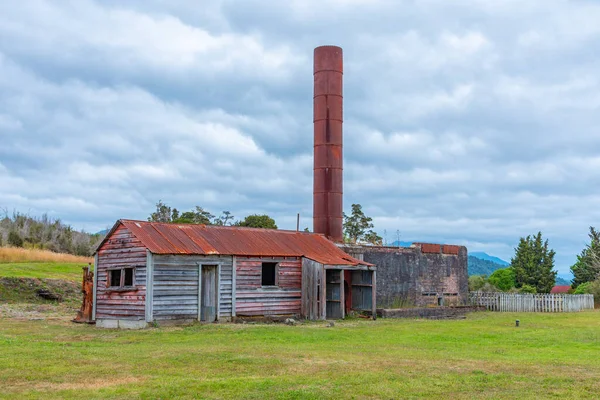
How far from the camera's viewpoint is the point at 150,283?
22.6 metres

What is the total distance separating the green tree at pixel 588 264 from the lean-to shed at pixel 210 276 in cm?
3316

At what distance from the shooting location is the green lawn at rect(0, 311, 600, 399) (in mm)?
10242

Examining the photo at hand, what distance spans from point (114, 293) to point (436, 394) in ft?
55.7

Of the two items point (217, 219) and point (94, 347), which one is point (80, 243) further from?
point (94, 347)

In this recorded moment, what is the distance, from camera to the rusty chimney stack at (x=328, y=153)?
1369 inches

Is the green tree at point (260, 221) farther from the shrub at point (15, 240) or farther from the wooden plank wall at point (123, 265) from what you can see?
the wooden plank wall at point (123, 265)

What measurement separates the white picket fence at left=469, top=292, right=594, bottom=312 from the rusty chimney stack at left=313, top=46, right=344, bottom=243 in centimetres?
920

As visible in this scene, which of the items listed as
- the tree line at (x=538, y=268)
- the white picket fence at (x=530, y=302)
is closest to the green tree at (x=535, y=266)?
the tree line at (x=538, y=268)

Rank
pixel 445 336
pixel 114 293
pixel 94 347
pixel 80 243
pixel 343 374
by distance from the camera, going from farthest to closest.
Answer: pixel 80 243
pixel 114 293
pixel 445 336
pixel 94 347
pixel 343 374

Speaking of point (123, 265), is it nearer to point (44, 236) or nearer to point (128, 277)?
point (128, 277)

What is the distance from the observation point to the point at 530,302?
115 ft

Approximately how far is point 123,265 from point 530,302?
22234 millimetres

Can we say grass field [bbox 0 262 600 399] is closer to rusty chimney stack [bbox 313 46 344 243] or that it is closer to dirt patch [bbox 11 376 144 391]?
dirt patch [bbox 11 376 144 391]

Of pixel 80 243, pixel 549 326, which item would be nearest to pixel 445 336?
pixel 549 326
